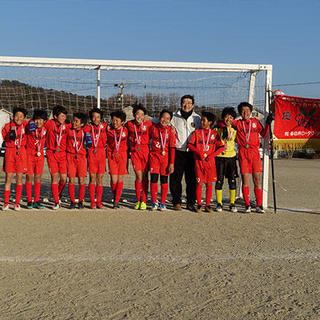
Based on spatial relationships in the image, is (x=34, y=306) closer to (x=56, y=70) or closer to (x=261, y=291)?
(x=261, y=291)

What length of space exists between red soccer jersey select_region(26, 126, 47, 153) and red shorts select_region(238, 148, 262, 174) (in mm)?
3868

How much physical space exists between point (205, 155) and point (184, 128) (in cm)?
74

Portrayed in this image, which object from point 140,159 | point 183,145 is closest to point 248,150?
point 183,145

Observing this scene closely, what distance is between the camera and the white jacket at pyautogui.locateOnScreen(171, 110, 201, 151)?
8078 millimetres

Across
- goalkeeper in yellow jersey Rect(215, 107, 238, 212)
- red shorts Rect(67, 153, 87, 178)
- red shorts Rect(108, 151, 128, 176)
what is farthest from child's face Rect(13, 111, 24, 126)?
goalkeeper in yellow jersey Rect(215, 107, 238, 212)

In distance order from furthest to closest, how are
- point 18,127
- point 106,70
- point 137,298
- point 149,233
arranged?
point 106,70
point 18,127
point 149,233
point 137,298

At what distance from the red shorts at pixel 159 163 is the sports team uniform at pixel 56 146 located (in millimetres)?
1706

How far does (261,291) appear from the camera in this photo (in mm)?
3771

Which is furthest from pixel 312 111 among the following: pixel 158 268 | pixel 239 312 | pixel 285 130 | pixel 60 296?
pixel 60 296

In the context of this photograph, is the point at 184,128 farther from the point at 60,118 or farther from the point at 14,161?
the point at 14,161

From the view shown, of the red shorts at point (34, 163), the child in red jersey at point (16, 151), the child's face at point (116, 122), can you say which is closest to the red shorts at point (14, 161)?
the child in red jersey at point (16, 151)

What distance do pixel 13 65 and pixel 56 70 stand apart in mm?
984

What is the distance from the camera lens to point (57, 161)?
7.88 m

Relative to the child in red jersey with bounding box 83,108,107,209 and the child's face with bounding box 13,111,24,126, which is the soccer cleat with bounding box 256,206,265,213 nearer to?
the child in red jersey with bounding box 83,108,107,209
